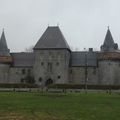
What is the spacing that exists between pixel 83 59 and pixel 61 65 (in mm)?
5787

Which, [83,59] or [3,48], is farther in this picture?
[3,48]

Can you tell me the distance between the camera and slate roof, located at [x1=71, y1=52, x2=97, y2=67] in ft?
268

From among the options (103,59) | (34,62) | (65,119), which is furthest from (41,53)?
(65,119)

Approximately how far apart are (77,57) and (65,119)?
65416 mm

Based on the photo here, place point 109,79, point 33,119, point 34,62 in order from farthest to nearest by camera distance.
A: point 34,62 → point 109,79 → point 33,119

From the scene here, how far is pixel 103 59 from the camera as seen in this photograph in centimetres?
7856

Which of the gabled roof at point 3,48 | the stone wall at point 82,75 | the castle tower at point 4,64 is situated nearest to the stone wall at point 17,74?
the castle tower at point 4,64

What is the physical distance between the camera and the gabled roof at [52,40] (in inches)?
3167

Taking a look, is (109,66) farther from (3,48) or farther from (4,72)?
(3,48)

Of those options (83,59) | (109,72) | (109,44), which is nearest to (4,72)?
(83,59)

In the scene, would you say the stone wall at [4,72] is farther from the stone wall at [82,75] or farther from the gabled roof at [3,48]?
the stone wall at [82,75]

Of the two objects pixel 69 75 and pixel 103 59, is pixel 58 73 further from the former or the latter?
pixel 103 59

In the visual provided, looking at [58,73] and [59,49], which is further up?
[59,49]

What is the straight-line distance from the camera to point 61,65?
3164 inches
